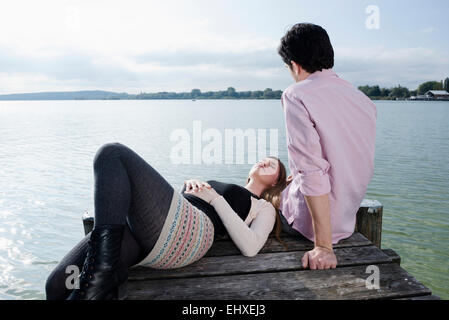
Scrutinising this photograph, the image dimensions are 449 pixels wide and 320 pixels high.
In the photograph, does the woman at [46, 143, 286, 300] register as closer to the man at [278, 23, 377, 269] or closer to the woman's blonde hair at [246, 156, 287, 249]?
the woman's blonde hair at [246, 156, 287, 249]

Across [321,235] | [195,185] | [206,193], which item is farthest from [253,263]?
[195,185]

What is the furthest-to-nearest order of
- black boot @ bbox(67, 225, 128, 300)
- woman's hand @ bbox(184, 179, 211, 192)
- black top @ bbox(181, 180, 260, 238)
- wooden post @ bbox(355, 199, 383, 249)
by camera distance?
wooden post @ bbox(355, 199, 383, 249)
black top @ bbox(181, 180, 260, 238)
woman's hand @ bbox(184, 179, 211, 192)
black boot @ bbox(67, 225, 128, 300)

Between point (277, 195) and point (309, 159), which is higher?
point (309, 159)

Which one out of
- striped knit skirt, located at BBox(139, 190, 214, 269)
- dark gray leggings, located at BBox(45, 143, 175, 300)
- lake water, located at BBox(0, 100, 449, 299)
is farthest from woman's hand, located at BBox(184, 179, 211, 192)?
lake water, located at BBox(0, 100, 449, 299)

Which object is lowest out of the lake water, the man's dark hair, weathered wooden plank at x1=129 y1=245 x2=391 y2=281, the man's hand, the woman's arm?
the lake water

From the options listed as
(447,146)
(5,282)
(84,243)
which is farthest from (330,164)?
(447,146)

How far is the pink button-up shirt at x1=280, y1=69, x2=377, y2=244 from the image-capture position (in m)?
2.76

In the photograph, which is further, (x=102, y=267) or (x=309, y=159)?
(x=309, y=159)

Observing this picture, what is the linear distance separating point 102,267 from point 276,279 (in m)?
1.25

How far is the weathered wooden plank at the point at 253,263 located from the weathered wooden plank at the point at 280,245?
0.08 metres

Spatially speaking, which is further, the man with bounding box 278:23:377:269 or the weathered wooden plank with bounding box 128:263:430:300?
the man with bounding box 278:23:377:269

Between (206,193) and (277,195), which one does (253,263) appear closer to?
(206,193)

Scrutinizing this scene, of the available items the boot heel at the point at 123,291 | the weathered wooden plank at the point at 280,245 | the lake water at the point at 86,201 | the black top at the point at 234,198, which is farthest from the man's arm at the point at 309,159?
the lake water at the point at 86,201

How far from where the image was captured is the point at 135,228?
2596 millimetres
